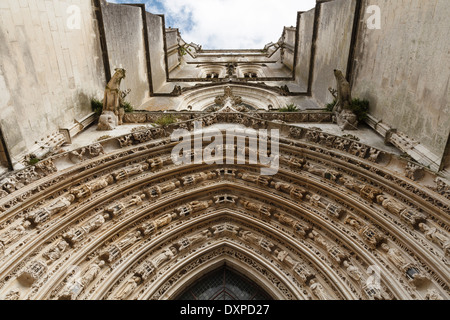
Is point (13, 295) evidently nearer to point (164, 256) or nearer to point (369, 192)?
point (164, 256)

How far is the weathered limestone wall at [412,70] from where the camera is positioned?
5617 millimetres

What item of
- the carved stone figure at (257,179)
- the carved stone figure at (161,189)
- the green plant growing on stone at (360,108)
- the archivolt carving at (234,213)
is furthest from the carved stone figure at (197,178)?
the green plant growing on stone at (360,108)

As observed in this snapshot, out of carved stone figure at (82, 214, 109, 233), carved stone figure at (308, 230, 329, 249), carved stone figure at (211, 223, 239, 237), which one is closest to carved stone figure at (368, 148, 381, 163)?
carved stone figure at (308, 230, 329, 249)

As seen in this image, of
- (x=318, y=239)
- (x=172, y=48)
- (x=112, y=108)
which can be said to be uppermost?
(x=112, y=108)

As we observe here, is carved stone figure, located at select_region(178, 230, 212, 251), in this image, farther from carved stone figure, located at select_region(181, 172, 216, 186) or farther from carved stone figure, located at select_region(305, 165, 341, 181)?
carved stone figure, located at select_region(305, 165, 341, 181)

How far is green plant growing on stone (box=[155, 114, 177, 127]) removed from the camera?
304 inches

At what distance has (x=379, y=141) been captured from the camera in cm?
705

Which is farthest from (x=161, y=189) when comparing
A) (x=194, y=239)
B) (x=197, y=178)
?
(x=194, y=239)

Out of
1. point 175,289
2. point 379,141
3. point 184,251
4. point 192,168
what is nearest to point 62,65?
point 192,168

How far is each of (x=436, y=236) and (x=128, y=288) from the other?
16.8 feet

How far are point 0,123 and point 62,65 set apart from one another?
2.70m

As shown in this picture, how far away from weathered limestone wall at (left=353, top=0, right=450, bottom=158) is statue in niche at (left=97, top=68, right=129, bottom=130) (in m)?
6.84

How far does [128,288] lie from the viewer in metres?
5.37

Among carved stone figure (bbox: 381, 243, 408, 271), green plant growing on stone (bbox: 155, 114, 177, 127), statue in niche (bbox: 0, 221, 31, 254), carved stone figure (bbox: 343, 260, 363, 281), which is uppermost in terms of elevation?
green plant growing on stone (bbox: 155, 114, 177, 127)
